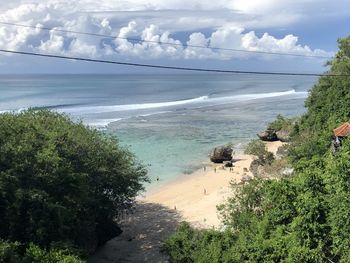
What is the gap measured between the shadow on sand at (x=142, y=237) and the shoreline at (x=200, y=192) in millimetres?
1122

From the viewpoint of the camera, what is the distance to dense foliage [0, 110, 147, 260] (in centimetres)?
1848

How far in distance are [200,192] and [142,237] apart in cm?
998

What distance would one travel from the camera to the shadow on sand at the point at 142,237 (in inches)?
901

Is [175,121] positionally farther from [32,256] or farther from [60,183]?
[32,256]

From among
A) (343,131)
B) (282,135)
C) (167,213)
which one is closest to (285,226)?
(343,131)

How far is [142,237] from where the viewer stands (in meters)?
25.6

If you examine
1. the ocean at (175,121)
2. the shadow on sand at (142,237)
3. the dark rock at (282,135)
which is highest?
the dark rock at (282,135)

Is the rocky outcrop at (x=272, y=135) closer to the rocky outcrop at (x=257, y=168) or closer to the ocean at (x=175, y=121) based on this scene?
the ocean at (x=175, y=121)

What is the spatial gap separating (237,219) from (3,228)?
31.9 feet

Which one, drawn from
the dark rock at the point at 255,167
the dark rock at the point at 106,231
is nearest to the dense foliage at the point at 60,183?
the dark rock at the point at 106,231

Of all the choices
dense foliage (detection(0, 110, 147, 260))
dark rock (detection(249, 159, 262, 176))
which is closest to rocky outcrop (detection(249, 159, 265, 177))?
dark rock (detection(249, 159, 262, 176))

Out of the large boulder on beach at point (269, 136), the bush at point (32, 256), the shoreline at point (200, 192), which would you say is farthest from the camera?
the large boulder on beach at point (269, 136)

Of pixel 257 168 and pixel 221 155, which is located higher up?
pixel 257 168

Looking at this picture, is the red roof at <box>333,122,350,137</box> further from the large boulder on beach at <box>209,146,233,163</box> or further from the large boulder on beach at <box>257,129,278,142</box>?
the large boulder on beach at <box>257,129,278,142</box>
